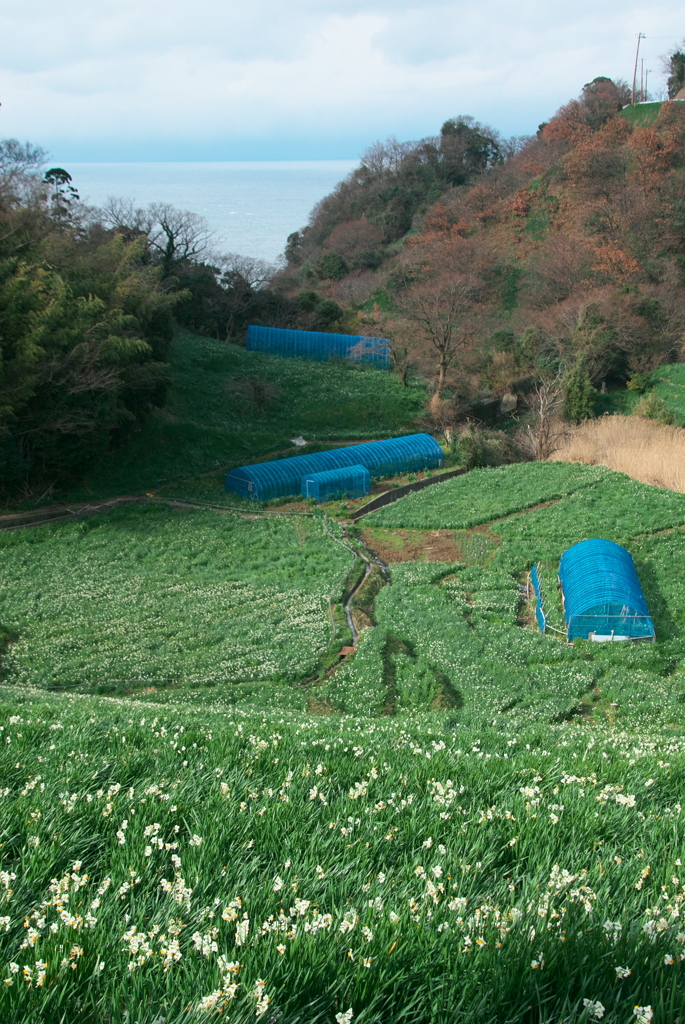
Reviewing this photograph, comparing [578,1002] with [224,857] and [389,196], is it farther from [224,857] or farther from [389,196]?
[389,196]

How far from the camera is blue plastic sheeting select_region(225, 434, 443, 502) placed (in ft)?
102

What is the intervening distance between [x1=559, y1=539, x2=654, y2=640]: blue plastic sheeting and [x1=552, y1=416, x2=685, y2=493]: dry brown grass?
13.5 m

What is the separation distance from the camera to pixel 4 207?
1144 inches

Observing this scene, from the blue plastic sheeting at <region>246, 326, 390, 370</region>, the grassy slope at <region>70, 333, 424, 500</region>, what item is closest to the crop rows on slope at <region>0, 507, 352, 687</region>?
the grassy slope at <region>70, 333, 424, 500</region>

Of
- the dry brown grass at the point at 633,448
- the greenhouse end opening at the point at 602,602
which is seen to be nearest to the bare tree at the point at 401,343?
the dry brown grass at the point at 633,448

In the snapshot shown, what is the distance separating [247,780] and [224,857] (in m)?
1.27

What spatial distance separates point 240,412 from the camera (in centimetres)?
4047

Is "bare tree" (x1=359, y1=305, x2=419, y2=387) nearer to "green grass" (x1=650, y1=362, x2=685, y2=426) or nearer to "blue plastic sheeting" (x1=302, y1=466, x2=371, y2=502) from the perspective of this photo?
"green grass" (x1=650, y1=362, x2=685, y2=426)

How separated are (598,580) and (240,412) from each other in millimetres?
26539

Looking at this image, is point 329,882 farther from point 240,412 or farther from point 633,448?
point 240,412

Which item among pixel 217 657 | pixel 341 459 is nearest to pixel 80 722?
pixel 217 657

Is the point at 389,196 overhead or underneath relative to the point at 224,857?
overhead

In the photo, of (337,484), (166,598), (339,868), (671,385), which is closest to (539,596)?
(166,598)

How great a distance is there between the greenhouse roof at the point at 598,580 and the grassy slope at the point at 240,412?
1861 cm
